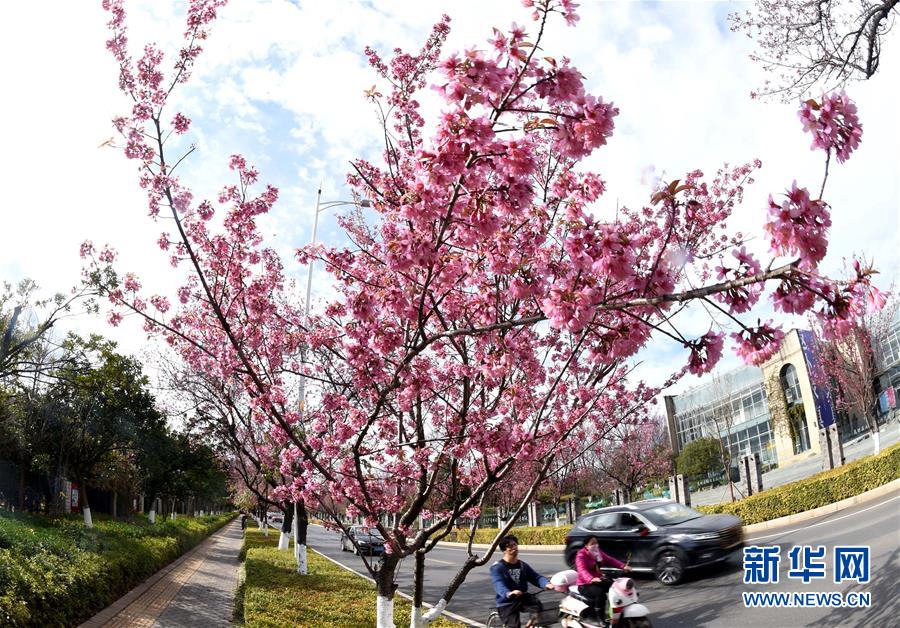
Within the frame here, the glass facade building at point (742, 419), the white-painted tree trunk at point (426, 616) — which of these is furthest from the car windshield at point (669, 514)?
the glass facade building at point (742, 419)

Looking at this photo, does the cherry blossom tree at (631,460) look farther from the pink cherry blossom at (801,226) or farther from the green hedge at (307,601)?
the pink cherry blossom at (801,226)

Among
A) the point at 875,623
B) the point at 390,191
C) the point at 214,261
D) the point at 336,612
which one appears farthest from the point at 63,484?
the point at 875,623

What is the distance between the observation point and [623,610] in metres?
6.66

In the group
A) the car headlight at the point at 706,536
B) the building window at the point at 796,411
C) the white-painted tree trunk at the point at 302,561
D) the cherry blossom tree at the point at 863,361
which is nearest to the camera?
the car headlight at the point at 706,536

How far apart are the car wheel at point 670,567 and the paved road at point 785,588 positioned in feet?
0.61

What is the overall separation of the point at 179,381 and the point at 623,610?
14.9m

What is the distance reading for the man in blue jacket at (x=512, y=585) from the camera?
→ 6.57 metres

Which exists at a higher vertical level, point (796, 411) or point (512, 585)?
point (796, 411)

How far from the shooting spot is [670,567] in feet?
36.5

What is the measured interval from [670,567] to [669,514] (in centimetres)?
135

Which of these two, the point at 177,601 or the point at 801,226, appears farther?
the point at 177,601

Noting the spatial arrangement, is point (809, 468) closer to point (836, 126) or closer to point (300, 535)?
point (300, 535)

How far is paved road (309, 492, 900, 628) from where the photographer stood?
25.3 ft

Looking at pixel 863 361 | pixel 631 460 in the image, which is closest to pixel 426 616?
pixel 863 361
